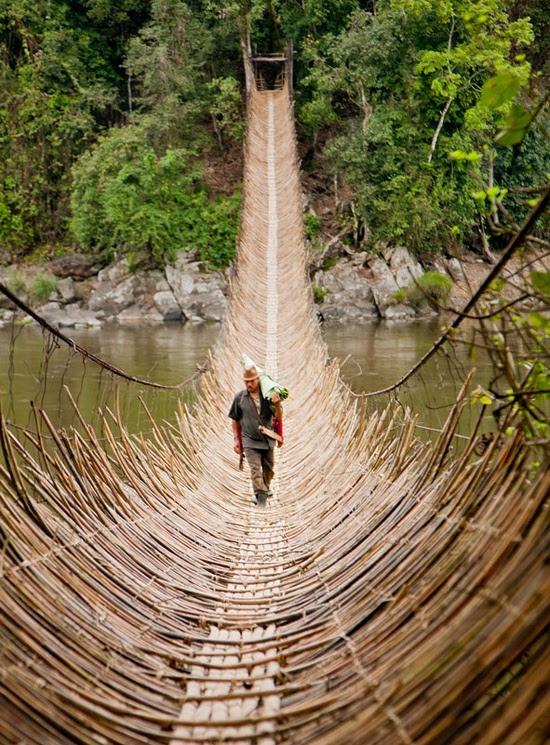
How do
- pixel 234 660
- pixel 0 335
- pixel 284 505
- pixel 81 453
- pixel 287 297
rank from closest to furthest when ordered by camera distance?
pixel 234 660
pixel 81 453
pixel 284 505
pixel 287 297
pixel 0 335

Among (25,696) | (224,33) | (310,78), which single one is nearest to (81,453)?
(25,696)

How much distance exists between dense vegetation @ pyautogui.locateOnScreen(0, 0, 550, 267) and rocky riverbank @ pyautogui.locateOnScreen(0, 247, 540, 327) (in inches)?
19.1

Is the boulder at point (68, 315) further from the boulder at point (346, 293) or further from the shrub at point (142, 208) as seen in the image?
the boulder at point (346, 293)

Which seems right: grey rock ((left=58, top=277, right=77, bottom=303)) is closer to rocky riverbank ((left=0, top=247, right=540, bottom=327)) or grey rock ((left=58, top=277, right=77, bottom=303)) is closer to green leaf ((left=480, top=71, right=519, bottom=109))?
rocky riverbank ((left=0, top=247, right=540, bottom=327))

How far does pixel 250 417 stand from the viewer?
8.84 feet

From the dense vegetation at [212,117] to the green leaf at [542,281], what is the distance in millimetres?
9943

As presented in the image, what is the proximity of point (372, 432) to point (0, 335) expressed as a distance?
8930 millimetres

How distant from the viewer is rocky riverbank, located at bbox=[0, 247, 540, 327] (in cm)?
1138

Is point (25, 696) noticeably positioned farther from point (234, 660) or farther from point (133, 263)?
point (133, 263)

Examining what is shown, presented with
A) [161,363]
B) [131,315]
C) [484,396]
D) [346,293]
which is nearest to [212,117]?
[131,315]

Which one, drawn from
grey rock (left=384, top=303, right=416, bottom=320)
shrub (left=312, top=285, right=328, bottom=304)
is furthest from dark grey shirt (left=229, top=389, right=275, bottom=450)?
shrub (left=312, top=285, right=328, bottom=304)

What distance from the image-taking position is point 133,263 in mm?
12430

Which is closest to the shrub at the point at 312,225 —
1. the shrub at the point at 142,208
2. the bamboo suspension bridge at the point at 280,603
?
the shrub at the point at 142,208

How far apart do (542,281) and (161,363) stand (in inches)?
296
